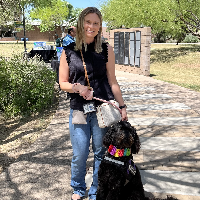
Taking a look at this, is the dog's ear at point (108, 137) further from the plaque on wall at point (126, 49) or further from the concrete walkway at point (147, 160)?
the plaque on wall at point (126, 49)

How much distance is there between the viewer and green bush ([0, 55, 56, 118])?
713cm

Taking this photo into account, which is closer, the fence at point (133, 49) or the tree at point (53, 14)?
the fence at point (133, 49)

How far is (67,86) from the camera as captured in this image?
97.3 inches

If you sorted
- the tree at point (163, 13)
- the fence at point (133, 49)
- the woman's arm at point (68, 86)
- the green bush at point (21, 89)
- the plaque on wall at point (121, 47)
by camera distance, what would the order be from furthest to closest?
1. the tree at point (163, 13)
2. the plaque on wall at point (121, 47)
3. the fence at point (133, 49)
4. the green bush at point (21, 89)
5. the woman's arm at point (68, 86)

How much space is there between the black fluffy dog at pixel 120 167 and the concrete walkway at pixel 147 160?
781 mm

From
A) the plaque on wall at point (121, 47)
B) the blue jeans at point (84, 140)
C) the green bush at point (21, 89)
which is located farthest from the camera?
the plaque on wall at point (121, 47)

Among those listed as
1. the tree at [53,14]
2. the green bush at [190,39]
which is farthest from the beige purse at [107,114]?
the tree at [53,14]

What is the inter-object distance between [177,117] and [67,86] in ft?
14.8

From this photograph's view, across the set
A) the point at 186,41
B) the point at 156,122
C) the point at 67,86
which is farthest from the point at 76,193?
the point at 186,41

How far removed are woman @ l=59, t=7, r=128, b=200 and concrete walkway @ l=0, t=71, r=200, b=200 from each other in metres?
1.02

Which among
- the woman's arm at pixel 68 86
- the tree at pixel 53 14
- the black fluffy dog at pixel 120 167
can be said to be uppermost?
the tree at pixel 53 14

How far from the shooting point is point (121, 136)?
7.72 ft

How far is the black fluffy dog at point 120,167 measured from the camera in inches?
94.0

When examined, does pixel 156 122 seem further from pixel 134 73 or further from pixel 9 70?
pixel 134 73
